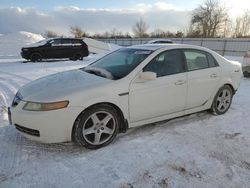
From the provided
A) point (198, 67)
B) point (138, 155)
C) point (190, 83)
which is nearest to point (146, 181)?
point (138, 155)

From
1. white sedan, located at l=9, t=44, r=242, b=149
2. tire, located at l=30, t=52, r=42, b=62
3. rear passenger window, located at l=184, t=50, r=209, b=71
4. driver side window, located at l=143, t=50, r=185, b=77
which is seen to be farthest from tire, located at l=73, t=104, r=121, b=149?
tire, located at l=30, t=52, r=42, b=62

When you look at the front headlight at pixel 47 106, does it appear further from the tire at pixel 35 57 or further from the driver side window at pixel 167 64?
the tire at pixel 35 57

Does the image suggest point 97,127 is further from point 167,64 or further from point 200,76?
point 200,76

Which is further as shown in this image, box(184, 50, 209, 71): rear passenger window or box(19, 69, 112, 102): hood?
box(184, 50, 209, 71): rear passenger window

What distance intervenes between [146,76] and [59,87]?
1271 mm

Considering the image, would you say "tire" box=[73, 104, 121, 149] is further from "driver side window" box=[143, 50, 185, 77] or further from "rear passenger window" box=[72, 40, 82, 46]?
"rear passenger window" box=[72, 40, 82, 46]

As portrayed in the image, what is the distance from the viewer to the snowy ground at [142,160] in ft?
8.89

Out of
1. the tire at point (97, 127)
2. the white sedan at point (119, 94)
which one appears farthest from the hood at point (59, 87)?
the tire at point (97, 127)

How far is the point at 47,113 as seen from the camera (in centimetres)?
307

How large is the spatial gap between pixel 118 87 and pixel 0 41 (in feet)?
85.9

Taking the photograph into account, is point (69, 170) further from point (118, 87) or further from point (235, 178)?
point (235, 178)

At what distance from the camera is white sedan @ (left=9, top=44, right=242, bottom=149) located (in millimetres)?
3152

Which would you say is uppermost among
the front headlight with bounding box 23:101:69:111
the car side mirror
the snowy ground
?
the car side mirror

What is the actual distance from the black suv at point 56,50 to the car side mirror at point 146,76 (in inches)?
486
